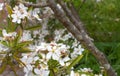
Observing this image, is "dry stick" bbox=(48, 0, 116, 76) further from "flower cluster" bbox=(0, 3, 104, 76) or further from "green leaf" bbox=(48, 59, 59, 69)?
"green leaf" bbox=(48, 59, 59, 69)

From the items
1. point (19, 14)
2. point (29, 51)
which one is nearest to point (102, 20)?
point (19, 14)

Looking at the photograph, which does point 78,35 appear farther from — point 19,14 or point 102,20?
point 102,20

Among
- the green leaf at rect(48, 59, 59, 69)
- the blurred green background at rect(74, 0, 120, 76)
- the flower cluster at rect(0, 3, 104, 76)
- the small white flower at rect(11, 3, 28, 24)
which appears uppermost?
the blurred green background at rect(74, 0, 120, 76)

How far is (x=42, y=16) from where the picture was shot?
10.3ft

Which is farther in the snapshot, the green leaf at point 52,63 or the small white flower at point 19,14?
the small white flower at point 19,14

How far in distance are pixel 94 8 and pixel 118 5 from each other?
0.25m

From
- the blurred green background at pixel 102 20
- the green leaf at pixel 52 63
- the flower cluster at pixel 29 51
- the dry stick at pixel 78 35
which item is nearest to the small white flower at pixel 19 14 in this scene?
the flower cluster at pixel 29 51

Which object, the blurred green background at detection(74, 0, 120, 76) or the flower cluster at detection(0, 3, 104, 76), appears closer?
the flower cluster at detection(0, 3, 104, 76)

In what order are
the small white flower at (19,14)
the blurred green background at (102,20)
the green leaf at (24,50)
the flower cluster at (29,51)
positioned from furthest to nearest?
the blurred green background at (102,20) < the small white flower at (19,14) < the green leaf at (24,50) < the flower cluster at (29,51)

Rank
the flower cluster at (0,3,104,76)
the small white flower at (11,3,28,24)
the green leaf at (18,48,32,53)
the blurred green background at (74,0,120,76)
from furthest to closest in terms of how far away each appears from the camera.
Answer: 1. the blurred green background at (74,0,120,76)
2. the small white flower at (11,3,28,24)
3. the green leaf at (18,48,32,53)
4. the flower cluster at (0,3,104,76)

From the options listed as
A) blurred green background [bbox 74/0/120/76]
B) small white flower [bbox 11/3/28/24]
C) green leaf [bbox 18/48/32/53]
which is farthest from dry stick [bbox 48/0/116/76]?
blurred green background [bbox 74/0/120/76]

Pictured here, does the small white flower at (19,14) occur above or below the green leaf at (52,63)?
above

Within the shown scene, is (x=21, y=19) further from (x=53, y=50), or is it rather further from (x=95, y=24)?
(x=95, y=24)

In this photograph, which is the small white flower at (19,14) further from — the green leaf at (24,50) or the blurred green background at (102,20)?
the blurred green background at (102,20)
